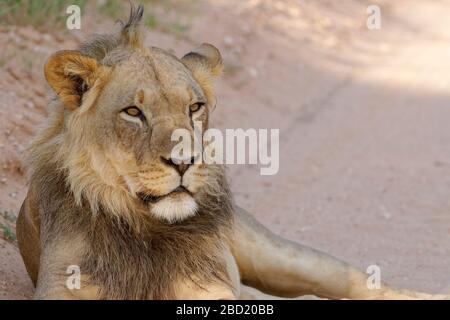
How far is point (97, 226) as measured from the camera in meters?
4.74

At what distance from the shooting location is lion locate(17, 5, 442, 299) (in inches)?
179

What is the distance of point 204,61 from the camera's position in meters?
5.18

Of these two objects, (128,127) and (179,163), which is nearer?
(179,163)

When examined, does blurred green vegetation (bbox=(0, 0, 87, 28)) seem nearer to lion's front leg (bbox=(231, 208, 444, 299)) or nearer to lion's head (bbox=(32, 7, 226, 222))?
lion's front leg (bbox=(231, 208, 444, 299))

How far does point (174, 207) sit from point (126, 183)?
269mm

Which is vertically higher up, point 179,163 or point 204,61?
point 204,61

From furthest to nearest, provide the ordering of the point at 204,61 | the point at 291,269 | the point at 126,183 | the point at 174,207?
the point at 291,269
the point at 204,61
the point at 126,183
the point at 174,207

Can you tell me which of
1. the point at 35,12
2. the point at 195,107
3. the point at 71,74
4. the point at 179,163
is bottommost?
the point at 179,163

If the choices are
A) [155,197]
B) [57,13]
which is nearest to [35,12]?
[57,13]

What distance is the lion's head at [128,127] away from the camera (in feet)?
14.8

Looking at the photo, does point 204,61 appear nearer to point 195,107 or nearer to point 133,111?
point 195,107

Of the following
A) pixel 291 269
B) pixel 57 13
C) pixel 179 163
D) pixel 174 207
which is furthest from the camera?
pixel 57 13

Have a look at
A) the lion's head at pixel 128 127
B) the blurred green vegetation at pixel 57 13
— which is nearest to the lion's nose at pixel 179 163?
the lion's head at pixel 128 127

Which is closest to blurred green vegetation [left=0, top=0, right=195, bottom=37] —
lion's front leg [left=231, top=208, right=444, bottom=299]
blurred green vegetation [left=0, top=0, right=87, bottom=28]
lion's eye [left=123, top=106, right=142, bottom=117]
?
blurred green vegetation [left=0, top=0, right=87, bottom=28]
